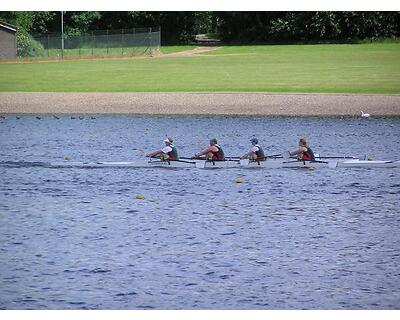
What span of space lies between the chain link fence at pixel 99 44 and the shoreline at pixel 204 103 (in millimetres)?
17399

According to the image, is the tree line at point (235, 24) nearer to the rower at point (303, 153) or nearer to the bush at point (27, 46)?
the bush at point (27, 46)

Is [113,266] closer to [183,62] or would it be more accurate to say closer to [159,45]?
[183,62]

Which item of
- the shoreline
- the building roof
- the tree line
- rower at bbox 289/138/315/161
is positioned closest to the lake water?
rower at bbox 289/138/315/161

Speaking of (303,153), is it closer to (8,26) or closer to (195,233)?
(195,233)

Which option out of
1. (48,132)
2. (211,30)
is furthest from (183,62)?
(48,132)

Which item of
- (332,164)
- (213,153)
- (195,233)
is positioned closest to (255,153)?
(213,153)

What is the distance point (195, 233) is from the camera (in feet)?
54.2

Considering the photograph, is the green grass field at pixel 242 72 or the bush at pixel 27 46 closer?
the green grass field at pixel 242 72

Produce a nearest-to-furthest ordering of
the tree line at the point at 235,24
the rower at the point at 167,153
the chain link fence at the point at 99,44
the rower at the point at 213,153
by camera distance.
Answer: the rower at the point at 213,153 → the rower at the point at 167,153 → the tree line at the point at 235,24 → the chain link fence at the point at 99,44

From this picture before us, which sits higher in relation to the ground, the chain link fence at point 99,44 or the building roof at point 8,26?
the building roof at point 8,26

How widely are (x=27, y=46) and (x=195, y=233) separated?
39819mm

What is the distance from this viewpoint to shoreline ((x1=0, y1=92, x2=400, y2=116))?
115 feet

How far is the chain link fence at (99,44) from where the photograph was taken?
55906 mm

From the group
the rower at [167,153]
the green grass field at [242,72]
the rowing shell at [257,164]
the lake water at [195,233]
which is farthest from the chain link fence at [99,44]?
the rower at [167,153]
